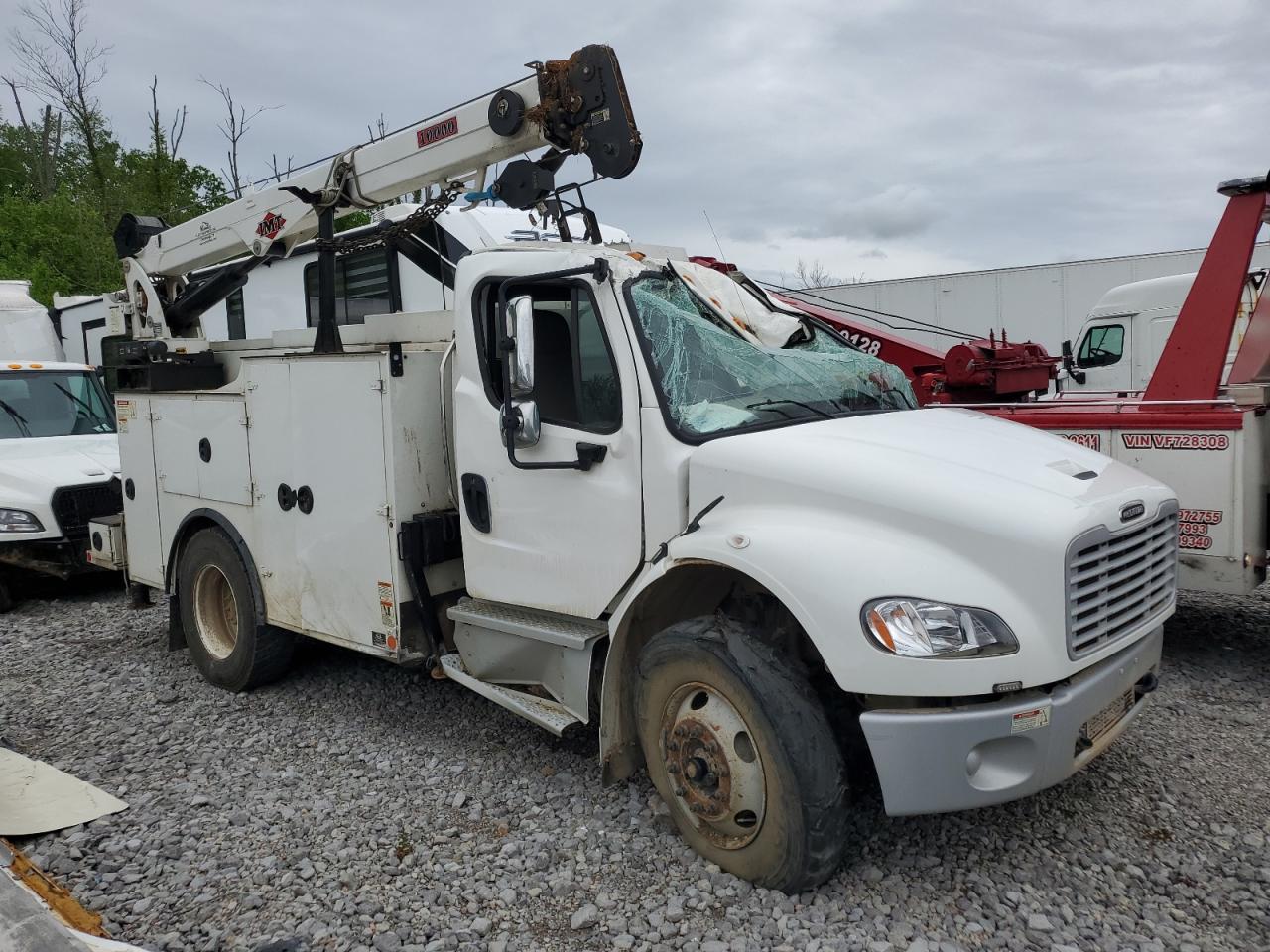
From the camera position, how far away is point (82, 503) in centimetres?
814

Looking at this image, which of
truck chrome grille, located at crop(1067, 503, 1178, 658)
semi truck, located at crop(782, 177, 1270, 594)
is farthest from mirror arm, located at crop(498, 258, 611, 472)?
truck chrome grille, located at crop(1067, 503, 1178, 658)

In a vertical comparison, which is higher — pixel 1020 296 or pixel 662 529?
pixel 1020 296

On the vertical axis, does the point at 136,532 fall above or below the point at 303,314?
below

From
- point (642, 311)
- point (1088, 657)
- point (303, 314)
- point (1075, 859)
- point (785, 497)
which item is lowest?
point (1075, 859)

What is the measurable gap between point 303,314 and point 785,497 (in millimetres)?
9783

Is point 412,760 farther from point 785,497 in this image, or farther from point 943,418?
point 943,418

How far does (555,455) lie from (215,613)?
3227 millimetres

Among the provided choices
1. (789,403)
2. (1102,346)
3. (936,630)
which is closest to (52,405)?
(789,403)

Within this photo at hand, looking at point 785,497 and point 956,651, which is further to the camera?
point 785,497

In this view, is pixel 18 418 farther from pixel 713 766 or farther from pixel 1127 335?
pixel 1127 335

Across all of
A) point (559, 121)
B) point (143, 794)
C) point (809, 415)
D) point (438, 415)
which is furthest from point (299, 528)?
point (809, 415)

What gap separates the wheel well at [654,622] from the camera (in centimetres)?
375

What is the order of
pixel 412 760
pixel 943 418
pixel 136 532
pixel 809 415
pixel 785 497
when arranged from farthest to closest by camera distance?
pixel 136 532 → pixel 412 760 → pixel 943 418 → pixel 809 415 → pixel 785 497

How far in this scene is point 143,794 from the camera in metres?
4.54
